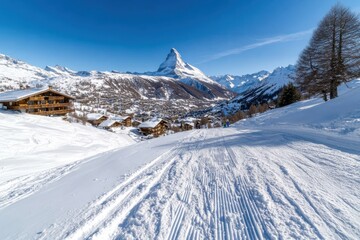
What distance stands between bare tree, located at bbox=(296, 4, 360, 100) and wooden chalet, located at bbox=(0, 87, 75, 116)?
39.9 m

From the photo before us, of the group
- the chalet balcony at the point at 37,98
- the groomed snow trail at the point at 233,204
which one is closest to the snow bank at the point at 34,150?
the groomed snow trail at the point at 233,204

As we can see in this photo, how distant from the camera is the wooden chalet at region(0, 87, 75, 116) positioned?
26500 mm

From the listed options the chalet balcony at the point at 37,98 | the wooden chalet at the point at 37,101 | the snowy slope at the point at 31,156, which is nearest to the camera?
the snowy slope at the point at 31,156

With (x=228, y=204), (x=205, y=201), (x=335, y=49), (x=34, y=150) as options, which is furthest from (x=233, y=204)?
(x=335, y=49)

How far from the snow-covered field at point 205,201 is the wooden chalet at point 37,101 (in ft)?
92.2

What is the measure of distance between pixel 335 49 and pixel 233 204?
24.3 metres

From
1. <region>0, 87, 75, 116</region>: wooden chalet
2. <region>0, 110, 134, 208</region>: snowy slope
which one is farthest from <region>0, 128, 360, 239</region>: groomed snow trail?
<region>0, 87, 75, 116</region>: wooden chalet

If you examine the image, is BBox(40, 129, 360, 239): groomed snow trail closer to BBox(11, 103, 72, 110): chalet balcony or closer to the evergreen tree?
BBox(11, 103, 72, 110): chalet balcony

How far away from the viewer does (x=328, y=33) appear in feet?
63.3

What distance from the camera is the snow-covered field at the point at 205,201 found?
296 centimetres

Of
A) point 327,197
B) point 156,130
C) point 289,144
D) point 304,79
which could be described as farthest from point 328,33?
point 156,130

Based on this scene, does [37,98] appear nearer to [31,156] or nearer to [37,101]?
[37,101]

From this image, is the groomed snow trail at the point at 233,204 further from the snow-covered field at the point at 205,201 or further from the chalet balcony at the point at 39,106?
the chalet balcony at the point at 39,106

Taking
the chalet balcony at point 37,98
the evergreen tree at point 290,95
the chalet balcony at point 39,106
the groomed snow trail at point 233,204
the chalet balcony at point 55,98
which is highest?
the chalet balcony at point 55,98
